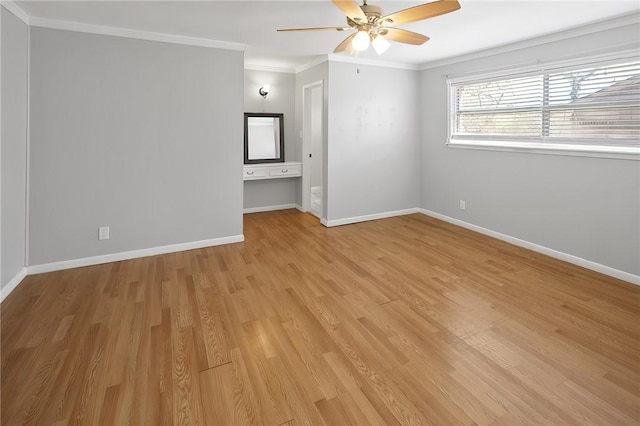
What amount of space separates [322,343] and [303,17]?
9.08 ft

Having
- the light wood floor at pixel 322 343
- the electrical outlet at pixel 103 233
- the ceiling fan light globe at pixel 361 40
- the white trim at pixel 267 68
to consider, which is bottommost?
the light wood floor at pixel 322 343

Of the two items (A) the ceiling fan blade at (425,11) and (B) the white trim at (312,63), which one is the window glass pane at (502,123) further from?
(A) the ceiling fan blade at (425,11)

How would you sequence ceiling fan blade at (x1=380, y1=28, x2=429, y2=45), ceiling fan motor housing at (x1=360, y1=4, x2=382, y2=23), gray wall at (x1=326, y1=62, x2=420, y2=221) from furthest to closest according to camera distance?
gray wall at (x1=326, y1=62, x2=420, y2=221), ceiling fan blade at (x1=380, y1=28, x2=429, y2=45), ceiling fan motor housing at (x1=360, y1=4, x2=382, y2=23)

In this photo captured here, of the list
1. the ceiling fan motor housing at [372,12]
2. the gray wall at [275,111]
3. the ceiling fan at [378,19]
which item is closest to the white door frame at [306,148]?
the gray wall at [275,111]

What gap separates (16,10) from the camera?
291 cm

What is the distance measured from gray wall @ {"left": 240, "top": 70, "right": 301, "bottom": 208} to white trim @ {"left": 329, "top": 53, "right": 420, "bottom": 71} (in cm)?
131

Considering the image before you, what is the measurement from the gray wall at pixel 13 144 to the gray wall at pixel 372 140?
131 inches

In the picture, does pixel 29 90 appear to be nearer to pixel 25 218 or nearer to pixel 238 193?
pixel 25 218

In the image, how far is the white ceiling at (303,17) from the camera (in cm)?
285

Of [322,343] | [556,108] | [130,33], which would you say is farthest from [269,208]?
[556,108]

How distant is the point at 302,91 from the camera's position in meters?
5.67

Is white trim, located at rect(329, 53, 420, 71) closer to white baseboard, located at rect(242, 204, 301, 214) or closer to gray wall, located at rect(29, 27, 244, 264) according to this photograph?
gray wall, located at rect(29, 27, 244, 264)

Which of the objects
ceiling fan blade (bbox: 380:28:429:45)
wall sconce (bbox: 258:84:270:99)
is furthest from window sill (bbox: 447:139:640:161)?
wall sconce (bbox: 258:84:270:99)

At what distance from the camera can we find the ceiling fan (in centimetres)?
218
